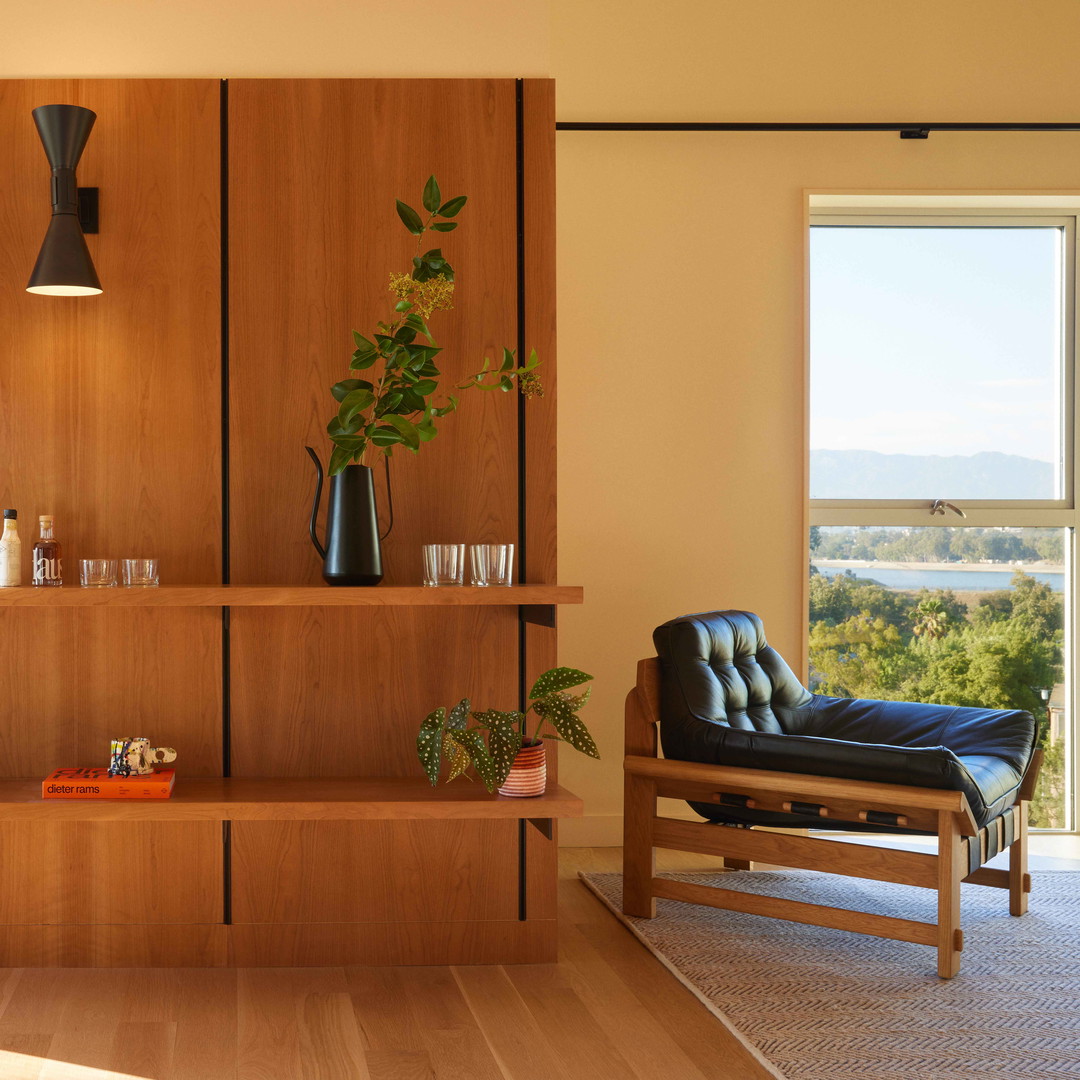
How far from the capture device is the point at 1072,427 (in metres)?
4.27

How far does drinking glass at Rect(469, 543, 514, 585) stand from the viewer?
2.61 meters

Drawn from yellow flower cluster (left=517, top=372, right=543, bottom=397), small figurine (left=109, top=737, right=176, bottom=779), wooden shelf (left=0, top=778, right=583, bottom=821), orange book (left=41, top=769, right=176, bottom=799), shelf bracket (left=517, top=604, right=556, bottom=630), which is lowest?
wooden shelf (left=0, top=778, right=583, bottom=821)

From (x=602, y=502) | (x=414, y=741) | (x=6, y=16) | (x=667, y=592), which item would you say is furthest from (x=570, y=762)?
(x=6, y=16)

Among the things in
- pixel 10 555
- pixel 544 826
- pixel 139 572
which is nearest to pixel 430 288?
pixel 139 572

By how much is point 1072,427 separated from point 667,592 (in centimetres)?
182

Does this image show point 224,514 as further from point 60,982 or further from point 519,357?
point 60,982

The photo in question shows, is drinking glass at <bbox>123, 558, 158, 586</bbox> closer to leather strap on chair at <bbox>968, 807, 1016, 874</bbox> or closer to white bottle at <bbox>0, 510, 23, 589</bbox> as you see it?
white bottle at <bbox>0, 510, 23, 589</bbox>

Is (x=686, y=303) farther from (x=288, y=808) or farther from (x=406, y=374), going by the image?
(x=288, y=808)

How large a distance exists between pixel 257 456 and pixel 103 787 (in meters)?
0.92

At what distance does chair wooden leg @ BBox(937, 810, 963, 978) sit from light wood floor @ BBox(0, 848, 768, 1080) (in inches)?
26.8

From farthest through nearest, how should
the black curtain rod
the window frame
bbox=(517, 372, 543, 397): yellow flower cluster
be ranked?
the window frame
the black curtain rod
bbox=(517, 372, 543, 397): yellow flower cluster

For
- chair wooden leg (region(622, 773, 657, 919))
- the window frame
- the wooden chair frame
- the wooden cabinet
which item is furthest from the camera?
the window frame

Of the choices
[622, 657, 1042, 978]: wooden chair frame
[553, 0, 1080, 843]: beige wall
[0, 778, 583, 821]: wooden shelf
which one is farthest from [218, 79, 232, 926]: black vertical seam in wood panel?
[553, 0, 1080, 843]: beige wall

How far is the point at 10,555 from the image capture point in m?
2.61
